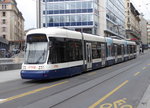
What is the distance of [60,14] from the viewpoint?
62.8 metres

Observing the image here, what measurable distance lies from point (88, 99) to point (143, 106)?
7.17ft

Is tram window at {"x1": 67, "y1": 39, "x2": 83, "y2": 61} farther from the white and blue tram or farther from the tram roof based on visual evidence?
the tram roof

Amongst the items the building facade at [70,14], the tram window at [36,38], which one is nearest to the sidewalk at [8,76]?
the tram window at [36,38]

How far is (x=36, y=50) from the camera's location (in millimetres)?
14055

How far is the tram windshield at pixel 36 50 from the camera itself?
13.8 meters

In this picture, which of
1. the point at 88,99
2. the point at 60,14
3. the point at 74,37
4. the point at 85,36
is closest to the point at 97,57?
the point at 85,36

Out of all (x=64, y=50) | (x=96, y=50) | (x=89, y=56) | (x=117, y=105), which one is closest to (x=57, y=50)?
(x=64, y=50)

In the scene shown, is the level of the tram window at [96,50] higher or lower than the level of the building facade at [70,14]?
lower

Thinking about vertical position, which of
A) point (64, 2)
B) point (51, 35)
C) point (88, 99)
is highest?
point (64, 2)

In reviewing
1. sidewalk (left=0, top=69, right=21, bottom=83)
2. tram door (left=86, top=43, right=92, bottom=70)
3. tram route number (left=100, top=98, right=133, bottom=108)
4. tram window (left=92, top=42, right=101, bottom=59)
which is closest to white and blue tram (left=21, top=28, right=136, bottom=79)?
tram door (left=86, top=43, right=92, bottom=70)

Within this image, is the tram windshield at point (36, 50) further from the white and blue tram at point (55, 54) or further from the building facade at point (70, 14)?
the building facade at point (70, 14)

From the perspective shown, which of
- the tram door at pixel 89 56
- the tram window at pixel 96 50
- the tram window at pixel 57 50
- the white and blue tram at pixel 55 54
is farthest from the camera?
the tram window at pixel 96 50

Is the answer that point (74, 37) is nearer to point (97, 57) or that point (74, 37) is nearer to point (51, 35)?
point (51, 35)

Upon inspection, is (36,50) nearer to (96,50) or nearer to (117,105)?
(117,105)
